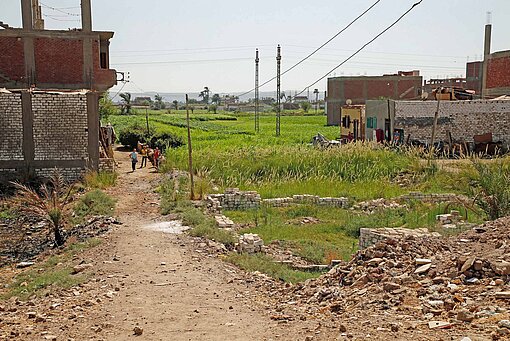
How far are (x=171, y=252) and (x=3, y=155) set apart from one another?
11543 millimetres

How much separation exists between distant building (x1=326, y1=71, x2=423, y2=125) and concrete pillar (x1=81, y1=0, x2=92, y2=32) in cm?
4434

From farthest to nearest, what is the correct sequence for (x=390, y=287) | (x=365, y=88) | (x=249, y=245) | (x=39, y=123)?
(x=365, y=88)
(x=39, y=123)
(x=249, y=245)
(x=390, y=287)

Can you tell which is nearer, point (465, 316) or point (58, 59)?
point (465, 316)

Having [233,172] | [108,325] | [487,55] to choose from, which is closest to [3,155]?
[233,172]

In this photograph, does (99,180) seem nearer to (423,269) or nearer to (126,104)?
(423,269)

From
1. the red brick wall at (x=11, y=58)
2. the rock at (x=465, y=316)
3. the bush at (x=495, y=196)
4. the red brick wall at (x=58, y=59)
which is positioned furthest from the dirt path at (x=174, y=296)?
the red brick wall at (x=11, y=58)

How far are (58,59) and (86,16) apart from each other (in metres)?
2.15

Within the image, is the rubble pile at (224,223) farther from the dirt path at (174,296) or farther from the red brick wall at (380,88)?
the red brick wall at (380,88)

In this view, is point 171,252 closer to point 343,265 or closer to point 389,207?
point 343,265

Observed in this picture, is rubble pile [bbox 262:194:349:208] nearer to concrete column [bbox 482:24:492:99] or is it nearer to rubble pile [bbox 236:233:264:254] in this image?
rubble pile [bbox 236:233:264:254]

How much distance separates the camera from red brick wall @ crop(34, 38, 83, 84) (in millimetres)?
22547

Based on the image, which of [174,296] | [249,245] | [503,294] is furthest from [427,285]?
[249,245]

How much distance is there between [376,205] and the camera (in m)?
16.3

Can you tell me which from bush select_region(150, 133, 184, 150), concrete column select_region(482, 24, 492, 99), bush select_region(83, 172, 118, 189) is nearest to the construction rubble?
bush select_region(83, 172, 118, 189)
